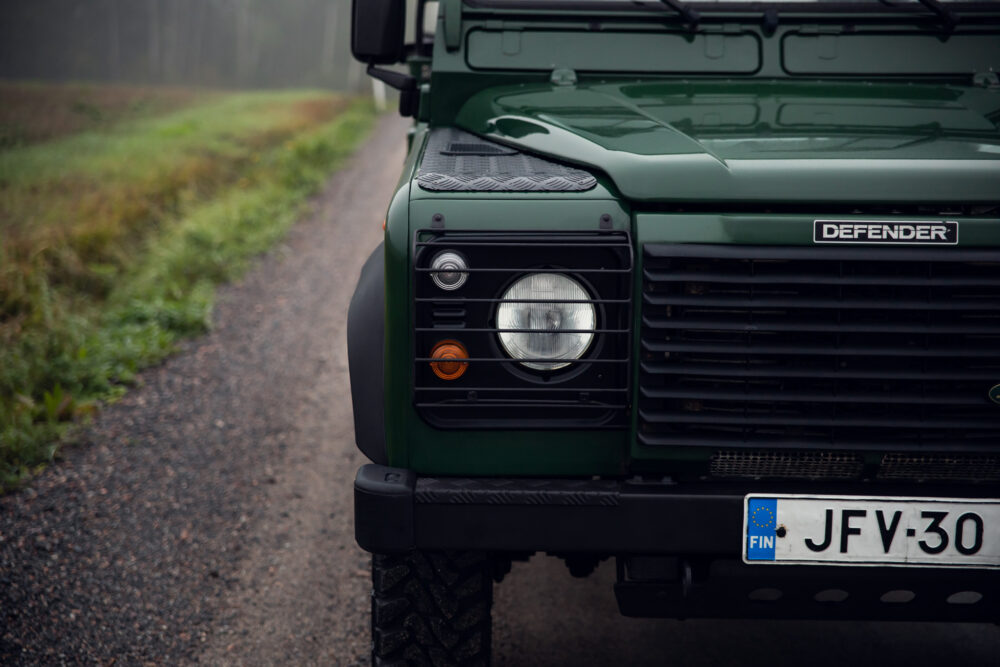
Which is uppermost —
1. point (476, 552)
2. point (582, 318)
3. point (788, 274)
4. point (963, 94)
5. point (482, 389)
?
point (963, 94)

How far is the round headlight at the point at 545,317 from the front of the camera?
6.53 feet

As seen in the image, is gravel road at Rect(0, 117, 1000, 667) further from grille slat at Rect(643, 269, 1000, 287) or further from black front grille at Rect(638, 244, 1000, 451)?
grille slat at Rect(643, 269, 1000, 287)

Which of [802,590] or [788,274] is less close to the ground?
[788,274]

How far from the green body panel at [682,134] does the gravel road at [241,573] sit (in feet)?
3.89

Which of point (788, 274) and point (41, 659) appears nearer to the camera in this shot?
point (788, 274)

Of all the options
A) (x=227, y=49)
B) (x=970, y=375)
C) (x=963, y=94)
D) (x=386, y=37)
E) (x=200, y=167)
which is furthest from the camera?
(x=227, y=49)

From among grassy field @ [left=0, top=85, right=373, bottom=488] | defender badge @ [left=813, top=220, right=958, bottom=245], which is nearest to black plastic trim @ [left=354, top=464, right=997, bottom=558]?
defender badge @ [left=813, top=220, right=958, bottom=245]

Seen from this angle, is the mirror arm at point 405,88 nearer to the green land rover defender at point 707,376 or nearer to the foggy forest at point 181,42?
the green land rover defender at point 707,376

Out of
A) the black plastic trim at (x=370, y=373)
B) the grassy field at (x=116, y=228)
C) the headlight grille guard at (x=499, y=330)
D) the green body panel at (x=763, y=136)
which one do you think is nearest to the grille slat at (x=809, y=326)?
the headlight grille guard at (x=499, y=330)

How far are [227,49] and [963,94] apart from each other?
16032 mm

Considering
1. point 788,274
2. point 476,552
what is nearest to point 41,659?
point 476,552

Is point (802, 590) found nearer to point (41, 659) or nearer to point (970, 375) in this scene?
point (970, 375)

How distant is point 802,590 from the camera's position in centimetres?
205

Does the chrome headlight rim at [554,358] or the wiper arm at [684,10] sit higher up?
the wiper arm at [684,10]
